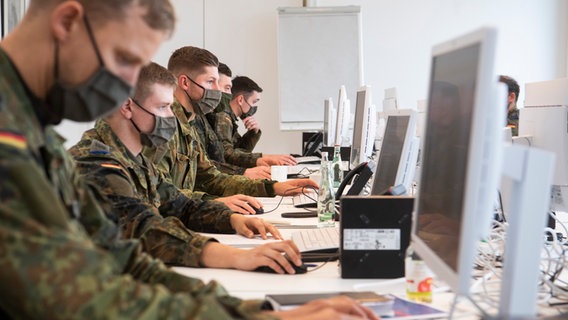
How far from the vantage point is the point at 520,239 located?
1138 mm

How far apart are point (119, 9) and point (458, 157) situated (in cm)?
63

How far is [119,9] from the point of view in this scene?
→ 1240 millimetres

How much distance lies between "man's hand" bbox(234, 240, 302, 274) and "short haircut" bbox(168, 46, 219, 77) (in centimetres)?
237

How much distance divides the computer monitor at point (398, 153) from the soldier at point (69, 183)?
3.02 ft

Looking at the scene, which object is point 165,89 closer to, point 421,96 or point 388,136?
point 388,136

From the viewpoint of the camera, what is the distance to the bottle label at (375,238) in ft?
6.13

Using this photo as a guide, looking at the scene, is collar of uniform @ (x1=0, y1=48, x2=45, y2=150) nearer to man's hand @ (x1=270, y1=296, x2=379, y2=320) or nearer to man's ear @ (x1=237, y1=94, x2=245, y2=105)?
man's hand @ (x1=270, y1=296, x2=379, y2=320)

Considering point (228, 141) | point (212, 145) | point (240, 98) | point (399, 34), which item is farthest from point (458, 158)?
point (399, 34)

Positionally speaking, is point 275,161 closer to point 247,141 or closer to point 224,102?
point 224,102

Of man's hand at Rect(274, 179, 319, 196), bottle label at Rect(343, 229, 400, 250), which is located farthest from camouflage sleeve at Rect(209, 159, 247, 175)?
bottle label at Rect(343, 229, 400, 250)

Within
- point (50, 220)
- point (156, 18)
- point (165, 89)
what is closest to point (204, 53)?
point (165, 89)

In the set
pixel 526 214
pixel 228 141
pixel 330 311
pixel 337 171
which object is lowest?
pixel 228 141

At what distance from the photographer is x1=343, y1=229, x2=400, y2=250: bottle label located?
1.87 m

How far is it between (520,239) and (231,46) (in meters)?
6.89
